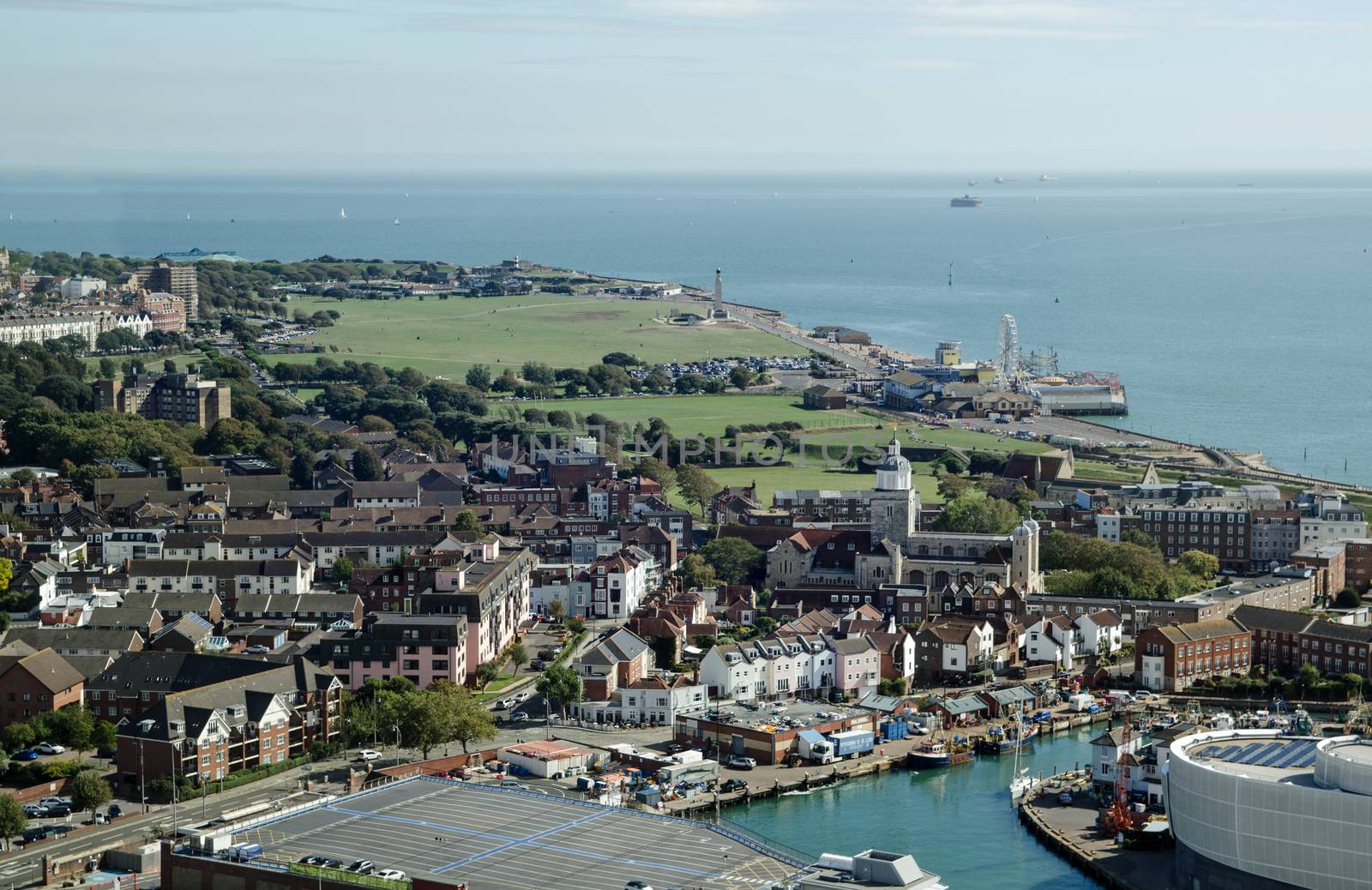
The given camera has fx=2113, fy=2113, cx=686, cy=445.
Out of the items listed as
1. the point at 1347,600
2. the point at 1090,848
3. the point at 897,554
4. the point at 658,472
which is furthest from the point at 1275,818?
the point at 658,472

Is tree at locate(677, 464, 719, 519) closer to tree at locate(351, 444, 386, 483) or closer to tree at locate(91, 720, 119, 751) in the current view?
tree at locate(351, 444, 386, 483)

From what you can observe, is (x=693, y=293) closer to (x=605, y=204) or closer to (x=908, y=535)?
(x=908, y=535)

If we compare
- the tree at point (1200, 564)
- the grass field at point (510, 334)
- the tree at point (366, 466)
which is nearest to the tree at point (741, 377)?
the grass field at point (510, 334)

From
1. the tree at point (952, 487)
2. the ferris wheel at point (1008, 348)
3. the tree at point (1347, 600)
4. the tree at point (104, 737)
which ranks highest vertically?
the ferris wheel at point (1008, 348)

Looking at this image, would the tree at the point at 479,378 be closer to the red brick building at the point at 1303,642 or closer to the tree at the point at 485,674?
the tree at the point at 485,674

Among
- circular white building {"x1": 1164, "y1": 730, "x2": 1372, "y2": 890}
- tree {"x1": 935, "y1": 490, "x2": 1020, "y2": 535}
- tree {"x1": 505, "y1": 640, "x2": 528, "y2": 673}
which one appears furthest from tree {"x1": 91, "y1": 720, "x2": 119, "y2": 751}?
tree {"x1": 935, "y1": 490, "x2": 1020, "y2": 535}
